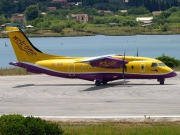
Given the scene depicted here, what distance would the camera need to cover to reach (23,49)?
4784 centimetres

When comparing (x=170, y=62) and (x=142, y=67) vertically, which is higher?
(x=142, y=67)

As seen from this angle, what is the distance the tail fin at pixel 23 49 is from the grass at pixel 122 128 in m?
20.0

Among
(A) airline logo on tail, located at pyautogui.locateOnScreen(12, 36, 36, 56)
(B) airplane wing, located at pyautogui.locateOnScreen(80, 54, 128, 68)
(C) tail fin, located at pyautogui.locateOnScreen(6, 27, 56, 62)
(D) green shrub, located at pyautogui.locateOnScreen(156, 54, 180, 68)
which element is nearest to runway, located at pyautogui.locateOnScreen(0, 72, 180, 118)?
(B) airplane wing, located at pyautogui.locateOnScreen(80, 54, 128, 68)

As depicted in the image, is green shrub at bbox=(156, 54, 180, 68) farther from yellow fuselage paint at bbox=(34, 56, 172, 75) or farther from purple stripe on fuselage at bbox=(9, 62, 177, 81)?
purple stripe on fuselage at bbox=(9, 62, 177, 81)

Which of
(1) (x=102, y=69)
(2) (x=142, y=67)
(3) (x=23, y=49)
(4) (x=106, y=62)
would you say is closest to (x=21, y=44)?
(3) (x=23, y=49)

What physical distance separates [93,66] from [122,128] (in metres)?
19.9

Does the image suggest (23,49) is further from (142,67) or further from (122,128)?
(122,128)

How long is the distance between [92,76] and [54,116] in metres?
15.5

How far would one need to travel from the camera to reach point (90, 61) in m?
45.5

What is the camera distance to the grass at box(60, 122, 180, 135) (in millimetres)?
24531

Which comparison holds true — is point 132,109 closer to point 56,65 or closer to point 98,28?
point 56,65

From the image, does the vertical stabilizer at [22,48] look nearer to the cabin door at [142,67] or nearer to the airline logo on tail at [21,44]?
the airline logo on tail at [21,44]

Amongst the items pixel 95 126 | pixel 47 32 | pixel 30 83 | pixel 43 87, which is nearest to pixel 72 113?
pixel 95 126

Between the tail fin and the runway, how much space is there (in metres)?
1.95
